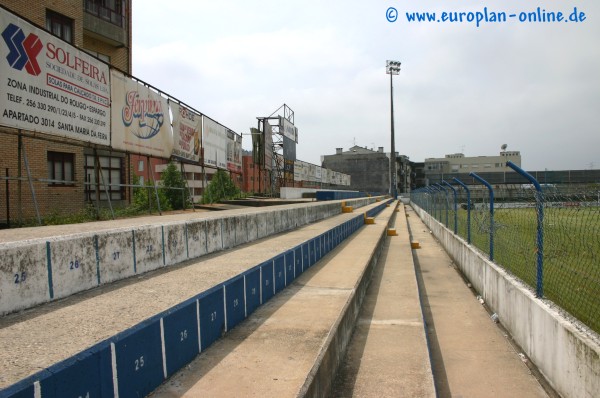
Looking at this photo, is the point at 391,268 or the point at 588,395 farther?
the point at 391,268

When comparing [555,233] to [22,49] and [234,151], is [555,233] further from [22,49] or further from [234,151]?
[234,151]

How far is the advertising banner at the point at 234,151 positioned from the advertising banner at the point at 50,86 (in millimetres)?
9137

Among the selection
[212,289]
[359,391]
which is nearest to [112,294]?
[212,289]

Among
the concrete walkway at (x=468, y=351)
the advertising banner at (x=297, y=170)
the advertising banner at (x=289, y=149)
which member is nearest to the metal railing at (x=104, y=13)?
the advertising banner at (x=289, y=149)

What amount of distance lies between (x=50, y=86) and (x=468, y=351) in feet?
27.4

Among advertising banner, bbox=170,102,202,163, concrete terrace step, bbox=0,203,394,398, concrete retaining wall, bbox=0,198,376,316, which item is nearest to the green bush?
advertising banner, bbox=170,102,202,163

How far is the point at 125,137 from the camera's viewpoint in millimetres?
10664

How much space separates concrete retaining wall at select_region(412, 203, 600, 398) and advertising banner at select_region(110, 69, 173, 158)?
334 inches

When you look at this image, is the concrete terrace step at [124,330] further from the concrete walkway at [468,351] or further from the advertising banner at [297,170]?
the advertising banner at [297,170]

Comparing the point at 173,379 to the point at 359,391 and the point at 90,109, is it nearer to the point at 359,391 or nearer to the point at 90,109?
the point at 359,391

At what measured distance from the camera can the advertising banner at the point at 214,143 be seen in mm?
16109

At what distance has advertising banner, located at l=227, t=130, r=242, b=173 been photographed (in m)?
19.0

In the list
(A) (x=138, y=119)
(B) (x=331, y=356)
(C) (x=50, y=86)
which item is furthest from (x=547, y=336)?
(A) (x=138, y=119)

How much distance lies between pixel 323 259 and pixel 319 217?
7.05 metres
